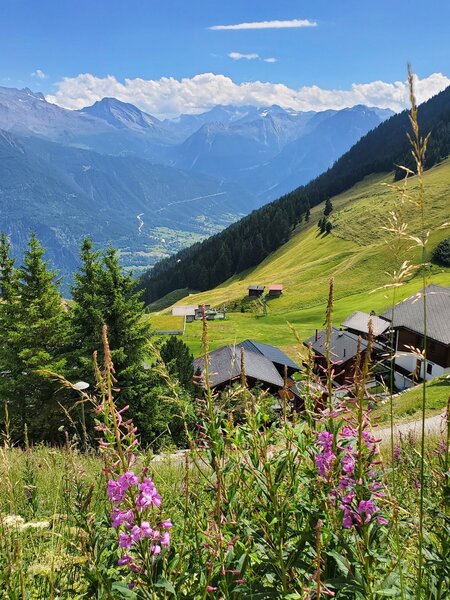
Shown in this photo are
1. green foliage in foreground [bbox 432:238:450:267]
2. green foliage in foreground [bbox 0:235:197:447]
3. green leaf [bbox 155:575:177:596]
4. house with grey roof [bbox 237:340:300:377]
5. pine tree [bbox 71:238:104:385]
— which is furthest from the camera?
green foliage in foreground [bbox 432:238:450:267]

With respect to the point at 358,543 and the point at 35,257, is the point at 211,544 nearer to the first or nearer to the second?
the point at 358,543

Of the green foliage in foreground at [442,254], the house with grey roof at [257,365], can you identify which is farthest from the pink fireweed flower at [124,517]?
the green foliage in foreground at [442,254]

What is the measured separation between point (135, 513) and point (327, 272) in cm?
10085

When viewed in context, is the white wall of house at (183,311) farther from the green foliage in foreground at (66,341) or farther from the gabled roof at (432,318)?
the green foliage in foreground at (66,341)

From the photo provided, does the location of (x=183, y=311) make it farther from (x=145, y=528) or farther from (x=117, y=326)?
(x=145, y=528)

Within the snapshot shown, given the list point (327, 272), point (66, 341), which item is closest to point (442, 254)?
point (327, 272)

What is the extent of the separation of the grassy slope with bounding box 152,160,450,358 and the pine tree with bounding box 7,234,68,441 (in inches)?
1046

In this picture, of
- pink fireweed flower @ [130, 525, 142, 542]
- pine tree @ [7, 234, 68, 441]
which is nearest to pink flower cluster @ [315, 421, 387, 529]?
pink fireweed flower @ [130, 525, 142, 542]

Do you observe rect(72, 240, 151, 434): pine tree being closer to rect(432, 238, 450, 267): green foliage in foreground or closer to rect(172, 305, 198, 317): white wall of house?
rect(172, 305, 198, 317): white wall of house

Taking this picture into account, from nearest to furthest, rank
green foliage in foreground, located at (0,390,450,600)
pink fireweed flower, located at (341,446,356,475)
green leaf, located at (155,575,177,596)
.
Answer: green leaf, located at (155,575,177,596) → green foliage in foreground, located at (0,390,450,600) → pink fireweed flower, located at (341,446,356,475)

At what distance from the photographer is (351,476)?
2588 millimetres

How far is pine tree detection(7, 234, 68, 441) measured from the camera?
30.2m

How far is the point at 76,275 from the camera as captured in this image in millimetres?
31906

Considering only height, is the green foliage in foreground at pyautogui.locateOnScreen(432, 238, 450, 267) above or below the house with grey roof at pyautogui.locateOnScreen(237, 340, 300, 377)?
above
